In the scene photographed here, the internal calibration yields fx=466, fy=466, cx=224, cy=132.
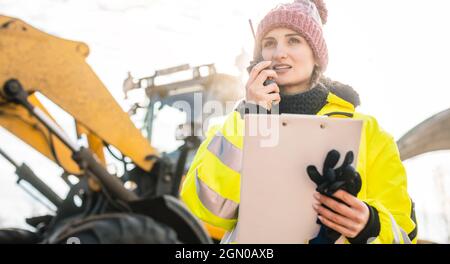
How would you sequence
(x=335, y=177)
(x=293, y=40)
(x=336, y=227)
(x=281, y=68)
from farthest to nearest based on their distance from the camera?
1. (x=293, y=40)
2. (x=281, y=68)
3. (x=336, y=227)
4. (x=335, y=177)

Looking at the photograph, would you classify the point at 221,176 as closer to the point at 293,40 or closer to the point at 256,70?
the point at 256,70

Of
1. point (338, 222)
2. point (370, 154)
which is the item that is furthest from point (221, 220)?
point (370, 154)

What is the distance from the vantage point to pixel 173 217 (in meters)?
2.39

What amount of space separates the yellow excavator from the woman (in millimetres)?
406

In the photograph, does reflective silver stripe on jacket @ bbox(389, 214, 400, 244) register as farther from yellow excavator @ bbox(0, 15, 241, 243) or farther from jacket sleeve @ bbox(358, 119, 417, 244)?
yellow excavator @ bbox(0, 15, 241, 243)

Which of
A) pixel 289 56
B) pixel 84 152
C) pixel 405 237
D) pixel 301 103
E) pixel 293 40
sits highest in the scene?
pixel 293 40

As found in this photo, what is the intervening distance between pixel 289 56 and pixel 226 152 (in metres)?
0.55

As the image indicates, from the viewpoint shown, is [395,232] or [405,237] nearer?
[395,232]

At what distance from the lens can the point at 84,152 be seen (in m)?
2.51

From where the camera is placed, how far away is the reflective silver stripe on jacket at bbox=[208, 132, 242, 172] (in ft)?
6.01

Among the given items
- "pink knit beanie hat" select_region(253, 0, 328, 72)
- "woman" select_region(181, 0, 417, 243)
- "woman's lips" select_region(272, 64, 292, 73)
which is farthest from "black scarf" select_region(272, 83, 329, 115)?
"pink knit beanie hat" select_region(253, 0, 328, 72)

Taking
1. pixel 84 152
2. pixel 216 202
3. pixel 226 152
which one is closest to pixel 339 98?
pixel 226 152
